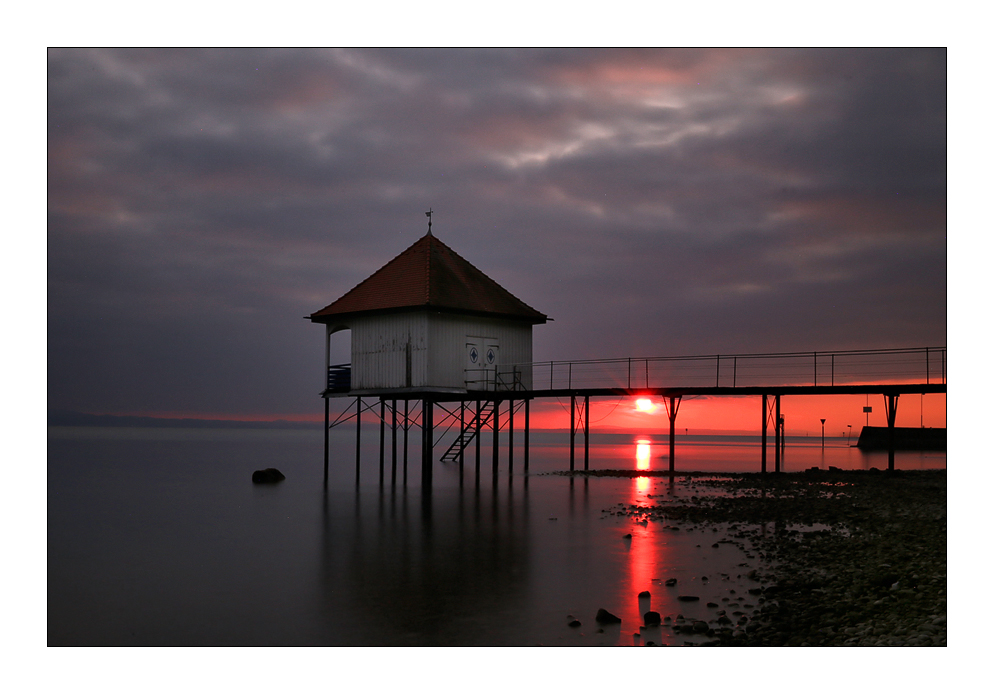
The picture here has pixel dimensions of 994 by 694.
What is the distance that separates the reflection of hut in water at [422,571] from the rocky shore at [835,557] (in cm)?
336

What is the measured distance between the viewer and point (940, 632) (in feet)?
31.7

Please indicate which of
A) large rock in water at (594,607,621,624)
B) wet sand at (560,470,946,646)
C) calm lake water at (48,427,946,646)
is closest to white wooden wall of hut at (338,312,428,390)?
calm lake water at (48,427,946,646)

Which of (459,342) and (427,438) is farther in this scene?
(427,438)

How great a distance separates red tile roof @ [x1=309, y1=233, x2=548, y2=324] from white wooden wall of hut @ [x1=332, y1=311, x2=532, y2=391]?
40 cm

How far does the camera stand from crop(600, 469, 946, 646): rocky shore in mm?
10242

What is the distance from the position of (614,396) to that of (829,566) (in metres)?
16.0

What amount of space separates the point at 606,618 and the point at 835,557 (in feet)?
17.2

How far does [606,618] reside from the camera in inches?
460

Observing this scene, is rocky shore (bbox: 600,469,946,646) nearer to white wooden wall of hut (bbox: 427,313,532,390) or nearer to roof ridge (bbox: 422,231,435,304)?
white wooden wall of hut (bbox: 427,313,532,390)

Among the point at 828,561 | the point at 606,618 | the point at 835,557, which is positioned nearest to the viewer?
the point at 606,618

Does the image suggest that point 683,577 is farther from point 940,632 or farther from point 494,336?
point 494,336

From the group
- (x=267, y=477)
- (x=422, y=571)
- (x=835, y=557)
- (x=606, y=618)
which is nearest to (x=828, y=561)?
(x=835, y=557)

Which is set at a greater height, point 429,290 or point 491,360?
point 429,290

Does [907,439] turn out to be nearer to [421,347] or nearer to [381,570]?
[421,347]
